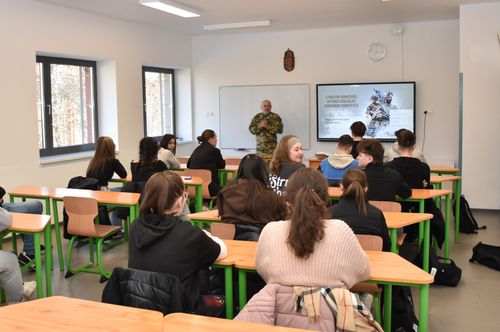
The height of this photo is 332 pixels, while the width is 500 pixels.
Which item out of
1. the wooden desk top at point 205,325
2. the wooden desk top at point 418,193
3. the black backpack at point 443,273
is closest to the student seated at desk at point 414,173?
the wooden desk top at point 418,193

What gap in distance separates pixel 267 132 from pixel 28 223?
5.58 meters

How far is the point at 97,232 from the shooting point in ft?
15.7

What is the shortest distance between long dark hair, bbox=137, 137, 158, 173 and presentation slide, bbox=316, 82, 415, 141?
168 inches

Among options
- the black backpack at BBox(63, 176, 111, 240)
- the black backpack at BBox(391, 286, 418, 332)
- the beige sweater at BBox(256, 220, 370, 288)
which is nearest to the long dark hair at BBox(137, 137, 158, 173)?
the black backpack at BBox(63, 176, 111, 240)

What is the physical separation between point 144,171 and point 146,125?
3.57 metres

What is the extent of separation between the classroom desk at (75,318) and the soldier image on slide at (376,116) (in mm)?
7391

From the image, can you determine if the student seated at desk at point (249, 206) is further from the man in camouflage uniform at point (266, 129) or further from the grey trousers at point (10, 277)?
the man in camouflage uniform at point (266, 129)

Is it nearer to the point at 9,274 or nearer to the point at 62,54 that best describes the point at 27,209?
the point at 9,274

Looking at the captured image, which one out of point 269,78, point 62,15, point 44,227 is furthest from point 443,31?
point 44,227

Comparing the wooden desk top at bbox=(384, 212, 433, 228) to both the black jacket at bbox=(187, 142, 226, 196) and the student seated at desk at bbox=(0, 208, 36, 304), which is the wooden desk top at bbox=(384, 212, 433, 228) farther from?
the black jacket at bbox=(187, 142, 226, 196)

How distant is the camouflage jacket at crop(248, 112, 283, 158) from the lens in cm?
912

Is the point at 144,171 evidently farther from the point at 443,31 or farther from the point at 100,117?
the point at 443,31

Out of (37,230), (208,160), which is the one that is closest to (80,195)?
(37,230)

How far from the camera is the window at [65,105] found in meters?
7.14
